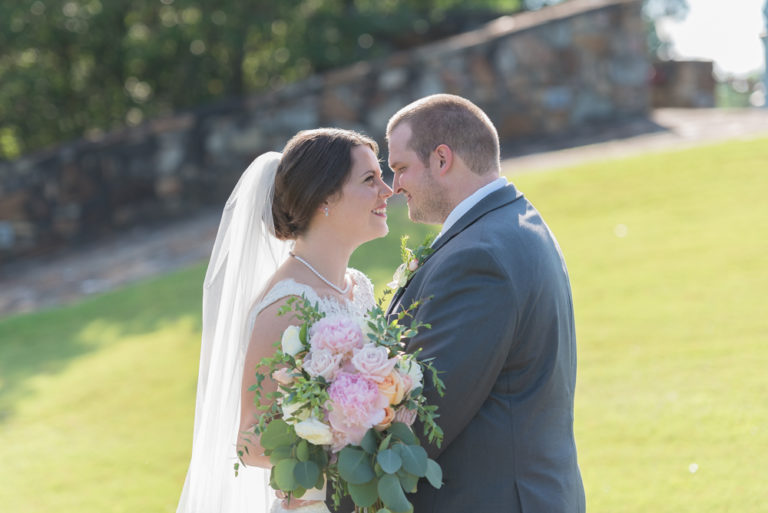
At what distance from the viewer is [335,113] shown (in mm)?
13766

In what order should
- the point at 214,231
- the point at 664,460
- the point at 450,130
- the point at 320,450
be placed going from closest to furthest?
the point at 320,450 → the point at 450,130 → the point at 664,460 → the point at 214,231

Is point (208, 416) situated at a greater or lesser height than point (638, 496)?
greater

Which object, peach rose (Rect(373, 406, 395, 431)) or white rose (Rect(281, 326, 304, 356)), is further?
white rose (Rect(281, 326, 304, 356))

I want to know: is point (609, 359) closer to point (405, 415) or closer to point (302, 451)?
point (405, 415)

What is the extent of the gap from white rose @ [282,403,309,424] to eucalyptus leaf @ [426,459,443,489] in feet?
1.38

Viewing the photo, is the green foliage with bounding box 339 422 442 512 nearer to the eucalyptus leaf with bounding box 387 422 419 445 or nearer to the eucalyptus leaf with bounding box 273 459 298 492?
the eucalyptus leaf with bounding box 387 422 419 445

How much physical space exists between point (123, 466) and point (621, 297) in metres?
4.82

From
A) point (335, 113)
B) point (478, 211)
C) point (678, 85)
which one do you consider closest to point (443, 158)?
point (478, 211)

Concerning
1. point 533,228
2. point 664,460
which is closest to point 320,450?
point 533,228

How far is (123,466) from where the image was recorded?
6547 millimetres

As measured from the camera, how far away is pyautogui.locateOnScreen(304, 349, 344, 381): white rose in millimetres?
2596

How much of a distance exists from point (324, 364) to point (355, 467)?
33 cm

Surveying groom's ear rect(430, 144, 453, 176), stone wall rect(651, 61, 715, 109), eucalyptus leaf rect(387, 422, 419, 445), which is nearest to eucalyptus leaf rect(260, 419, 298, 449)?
eucalyptus leaf rect(387, 422, 419, 445)

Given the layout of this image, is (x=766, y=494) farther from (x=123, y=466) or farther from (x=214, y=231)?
(x=214, y=231)
